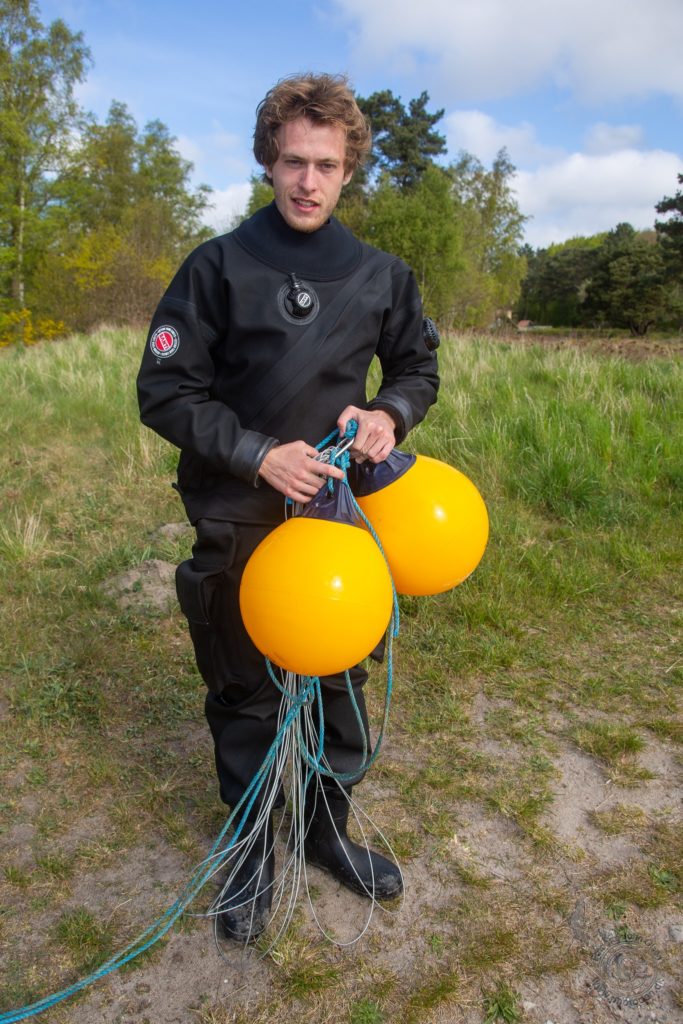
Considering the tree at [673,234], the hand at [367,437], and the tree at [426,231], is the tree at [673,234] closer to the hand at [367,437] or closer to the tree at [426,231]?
the tree at [426,231]

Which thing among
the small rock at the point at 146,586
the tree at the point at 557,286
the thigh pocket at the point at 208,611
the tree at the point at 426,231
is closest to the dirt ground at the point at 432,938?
the thigh pocket at the point at 208,611

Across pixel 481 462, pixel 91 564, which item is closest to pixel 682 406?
pixel 481 462

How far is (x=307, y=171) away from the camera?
178 cm

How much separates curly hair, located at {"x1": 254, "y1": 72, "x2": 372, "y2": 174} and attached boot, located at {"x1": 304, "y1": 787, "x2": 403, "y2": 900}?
1806mm

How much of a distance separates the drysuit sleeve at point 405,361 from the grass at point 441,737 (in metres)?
1.35

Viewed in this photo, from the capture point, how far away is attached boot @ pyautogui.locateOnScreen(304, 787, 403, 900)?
219 cm

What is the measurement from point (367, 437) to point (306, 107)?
2.57 feet

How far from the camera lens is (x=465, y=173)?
36250mm

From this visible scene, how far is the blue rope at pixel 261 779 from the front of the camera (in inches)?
71.0

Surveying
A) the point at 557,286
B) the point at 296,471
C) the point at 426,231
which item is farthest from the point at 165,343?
the point at 557,286

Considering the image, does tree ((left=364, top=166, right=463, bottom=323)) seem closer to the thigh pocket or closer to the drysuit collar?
the drysuit collar

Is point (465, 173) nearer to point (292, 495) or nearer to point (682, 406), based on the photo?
point (682, 406)

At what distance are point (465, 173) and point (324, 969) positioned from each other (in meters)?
39.0

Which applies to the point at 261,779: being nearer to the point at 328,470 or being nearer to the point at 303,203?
the point at 328,470
